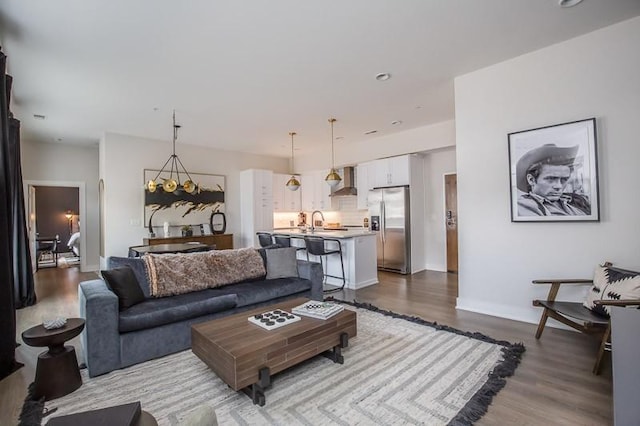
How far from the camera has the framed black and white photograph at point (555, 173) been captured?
3.09m

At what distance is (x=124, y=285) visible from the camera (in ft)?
9.34

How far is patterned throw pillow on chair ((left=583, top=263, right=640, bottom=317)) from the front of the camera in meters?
2.43

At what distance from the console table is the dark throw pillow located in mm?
3656

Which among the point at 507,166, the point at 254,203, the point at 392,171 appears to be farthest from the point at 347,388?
the point at 254,203

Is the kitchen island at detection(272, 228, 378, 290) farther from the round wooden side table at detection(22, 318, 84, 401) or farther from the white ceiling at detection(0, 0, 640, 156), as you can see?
the round wooden side table at detection(22, 318, 84, 401)

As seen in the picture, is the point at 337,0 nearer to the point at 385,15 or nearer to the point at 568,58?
the point at 385,15

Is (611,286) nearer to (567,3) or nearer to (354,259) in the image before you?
(567,3)

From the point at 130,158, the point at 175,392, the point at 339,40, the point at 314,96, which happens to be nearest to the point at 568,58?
the point at 339,40

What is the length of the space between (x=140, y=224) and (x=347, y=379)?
583cm

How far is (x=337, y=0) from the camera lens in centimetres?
251

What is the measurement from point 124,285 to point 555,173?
4.43 meters

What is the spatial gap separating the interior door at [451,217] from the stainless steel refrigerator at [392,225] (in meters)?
0.85

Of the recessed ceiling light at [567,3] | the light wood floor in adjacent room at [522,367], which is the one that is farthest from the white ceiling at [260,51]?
the light wood floor in adjacent room at [522,367]

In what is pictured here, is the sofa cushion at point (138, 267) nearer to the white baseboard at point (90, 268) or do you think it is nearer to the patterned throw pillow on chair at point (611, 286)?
the patterned throw pillow on chair at point (611, 286)
